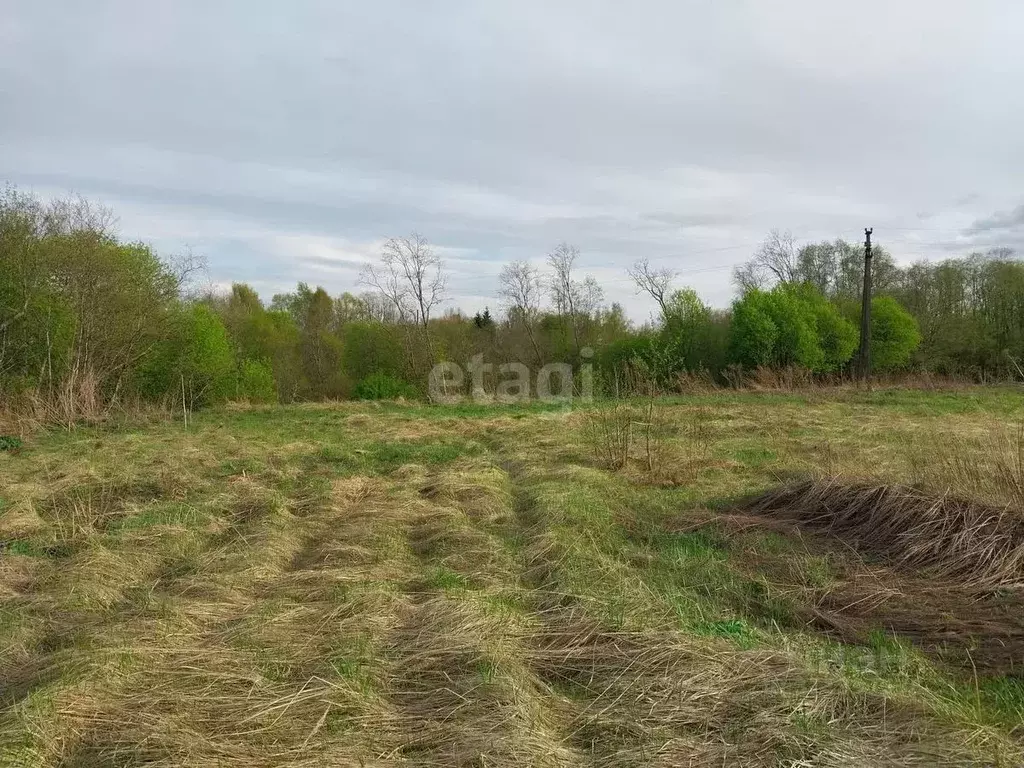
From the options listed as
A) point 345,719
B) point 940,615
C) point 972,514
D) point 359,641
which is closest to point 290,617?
point 359,641

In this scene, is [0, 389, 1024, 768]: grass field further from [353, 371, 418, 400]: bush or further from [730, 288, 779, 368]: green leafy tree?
[730, 288, 779, 368]: green leafy tree

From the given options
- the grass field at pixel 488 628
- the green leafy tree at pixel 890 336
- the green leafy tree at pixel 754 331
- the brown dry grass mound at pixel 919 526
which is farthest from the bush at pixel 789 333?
the brown dry grass mound at pixel 919 526

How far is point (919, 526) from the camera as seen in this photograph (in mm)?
5613

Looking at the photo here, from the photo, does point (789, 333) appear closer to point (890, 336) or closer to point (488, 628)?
point (890, 336)

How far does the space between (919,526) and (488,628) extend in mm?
3852

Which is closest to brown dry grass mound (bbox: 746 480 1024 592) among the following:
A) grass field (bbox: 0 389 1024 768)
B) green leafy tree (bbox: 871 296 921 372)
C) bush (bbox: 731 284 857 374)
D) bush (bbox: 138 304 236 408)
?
grass field (bbox: 0 389 1024 768)

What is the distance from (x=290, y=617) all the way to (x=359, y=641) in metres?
0.69

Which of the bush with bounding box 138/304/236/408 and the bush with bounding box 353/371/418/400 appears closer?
the bush with bounding box 138/304/236/408

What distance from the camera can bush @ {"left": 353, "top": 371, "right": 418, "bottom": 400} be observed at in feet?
84.9

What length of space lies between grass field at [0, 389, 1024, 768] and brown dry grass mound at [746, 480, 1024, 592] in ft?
0.57

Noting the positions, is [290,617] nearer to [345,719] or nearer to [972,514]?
[345,719]

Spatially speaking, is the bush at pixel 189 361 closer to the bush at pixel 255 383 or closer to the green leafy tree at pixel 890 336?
the bush at pixel 255 383

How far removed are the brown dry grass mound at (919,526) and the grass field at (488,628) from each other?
174 mm

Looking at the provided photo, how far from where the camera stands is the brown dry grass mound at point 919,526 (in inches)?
191
